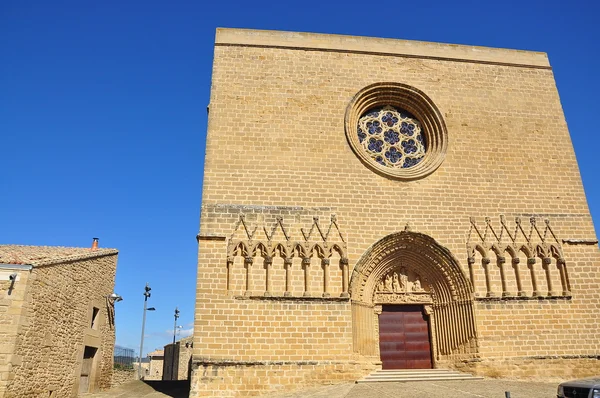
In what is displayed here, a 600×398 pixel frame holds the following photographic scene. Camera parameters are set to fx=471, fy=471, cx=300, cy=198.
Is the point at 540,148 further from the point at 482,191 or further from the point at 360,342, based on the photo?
the point at 360,342

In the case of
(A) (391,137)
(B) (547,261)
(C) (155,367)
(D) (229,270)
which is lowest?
(C) (155,367)

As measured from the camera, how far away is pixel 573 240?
11.1 meters

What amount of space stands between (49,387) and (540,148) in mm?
12643

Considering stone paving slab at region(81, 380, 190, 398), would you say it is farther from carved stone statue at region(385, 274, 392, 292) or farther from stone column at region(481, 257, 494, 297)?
stone column at region(481, 257, 494, 297)

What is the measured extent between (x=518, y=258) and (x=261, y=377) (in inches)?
247

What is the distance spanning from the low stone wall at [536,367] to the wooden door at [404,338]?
0.81 m

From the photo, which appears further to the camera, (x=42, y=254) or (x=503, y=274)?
(x=42, y=254)

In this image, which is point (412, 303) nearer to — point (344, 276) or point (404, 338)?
point (404, 338)

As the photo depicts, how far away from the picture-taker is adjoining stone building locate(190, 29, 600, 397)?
9.60 meters

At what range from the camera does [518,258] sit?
1070 cm

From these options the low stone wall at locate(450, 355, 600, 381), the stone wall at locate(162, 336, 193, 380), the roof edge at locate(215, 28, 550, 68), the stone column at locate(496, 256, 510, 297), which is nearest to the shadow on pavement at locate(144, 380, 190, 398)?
the low stone wall at locate(450, 355, 600, 381)

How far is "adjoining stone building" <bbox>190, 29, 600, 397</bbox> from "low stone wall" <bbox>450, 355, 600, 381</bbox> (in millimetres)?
35

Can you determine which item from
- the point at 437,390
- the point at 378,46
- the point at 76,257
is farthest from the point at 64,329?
the point at 378,46

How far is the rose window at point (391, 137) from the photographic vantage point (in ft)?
38.2
